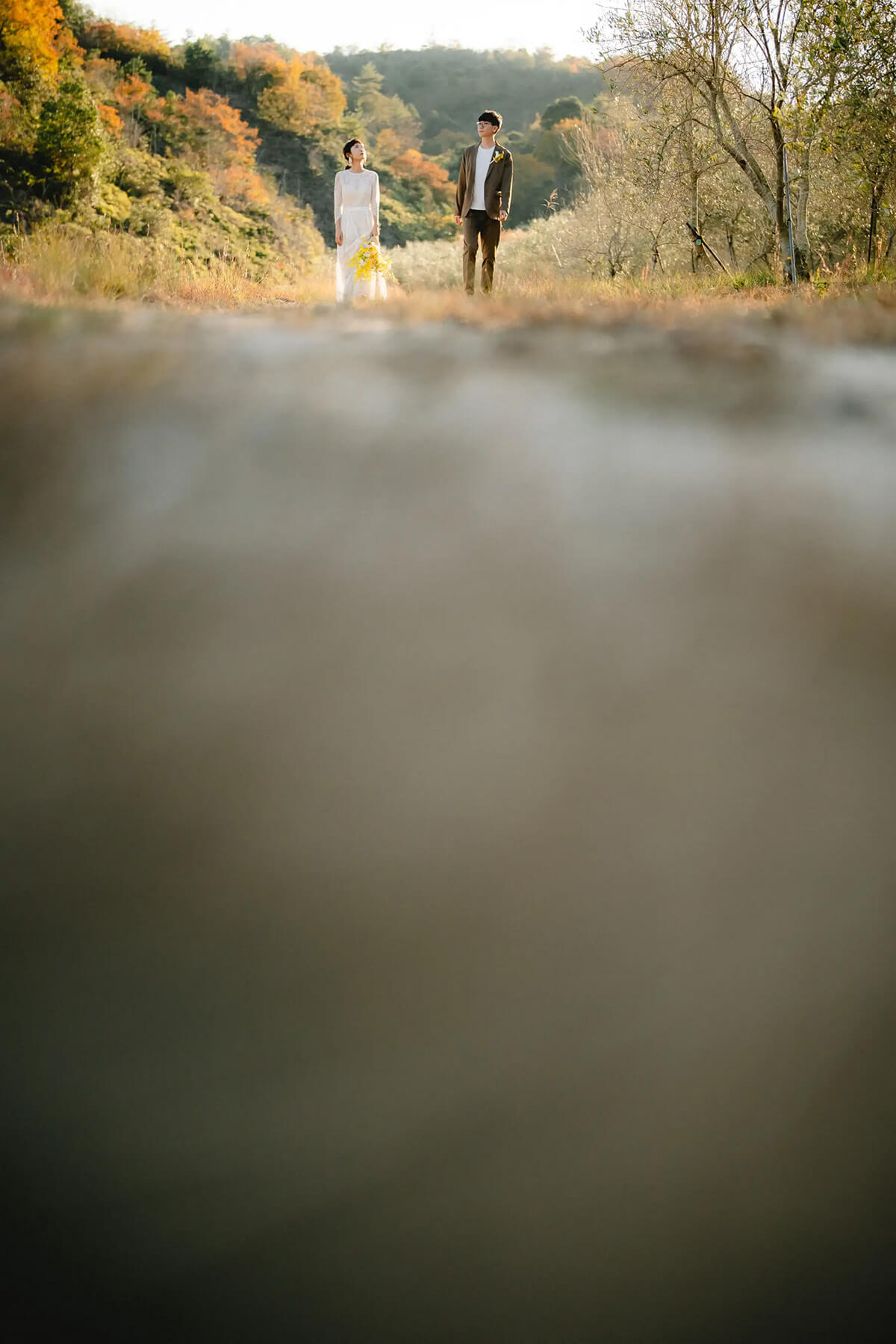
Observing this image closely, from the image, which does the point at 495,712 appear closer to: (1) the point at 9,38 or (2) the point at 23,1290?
(2) the point at 23,1290

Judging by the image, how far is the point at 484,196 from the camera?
3.22m

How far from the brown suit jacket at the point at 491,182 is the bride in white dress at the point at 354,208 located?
1.68ft

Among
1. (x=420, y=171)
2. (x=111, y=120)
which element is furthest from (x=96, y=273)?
(x=420, y=171)

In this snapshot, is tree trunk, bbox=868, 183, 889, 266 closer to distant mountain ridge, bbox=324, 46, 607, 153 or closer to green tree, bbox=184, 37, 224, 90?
green tree, bbox=184, 37, 224, 90

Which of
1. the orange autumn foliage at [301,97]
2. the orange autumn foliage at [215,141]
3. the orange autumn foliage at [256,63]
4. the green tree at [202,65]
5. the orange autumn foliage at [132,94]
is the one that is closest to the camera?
the orange autumn foliage at [132,94]

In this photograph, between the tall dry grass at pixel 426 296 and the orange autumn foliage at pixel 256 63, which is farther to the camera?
the orange autumn foliage at pixel 256 63

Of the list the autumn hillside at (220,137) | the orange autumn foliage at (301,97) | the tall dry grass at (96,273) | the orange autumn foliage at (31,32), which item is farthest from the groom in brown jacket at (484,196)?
the orange autumn foliage at (301,97)

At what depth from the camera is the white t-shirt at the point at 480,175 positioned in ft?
10.5

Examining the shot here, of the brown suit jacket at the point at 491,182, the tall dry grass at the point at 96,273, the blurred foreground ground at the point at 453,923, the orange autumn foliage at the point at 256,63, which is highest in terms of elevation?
the orange autumn foliage at the point at 256,63

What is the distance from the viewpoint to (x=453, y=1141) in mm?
456

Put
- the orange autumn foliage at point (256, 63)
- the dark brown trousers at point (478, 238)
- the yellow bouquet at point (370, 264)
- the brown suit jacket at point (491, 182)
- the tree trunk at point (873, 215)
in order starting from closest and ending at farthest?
the yellow bouquet at point (370, 264) < the brown suit jacket at point (491, 182) < the dark brown trousers at point (478, 238) < the tree trunk at point (873, 215) < the orange autumn foliage at point (256, 63)

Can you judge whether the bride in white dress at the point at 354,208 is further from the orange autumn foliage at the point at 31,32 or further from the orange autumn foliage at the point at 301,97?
the orange autumn foliage at the point at 301,97

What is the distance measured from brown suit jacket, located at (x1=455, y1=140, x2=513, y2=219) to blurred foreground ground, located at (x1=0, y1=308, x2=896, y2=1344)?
10.1 feet

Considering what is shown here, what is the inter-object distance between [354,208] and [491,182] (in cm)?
105
